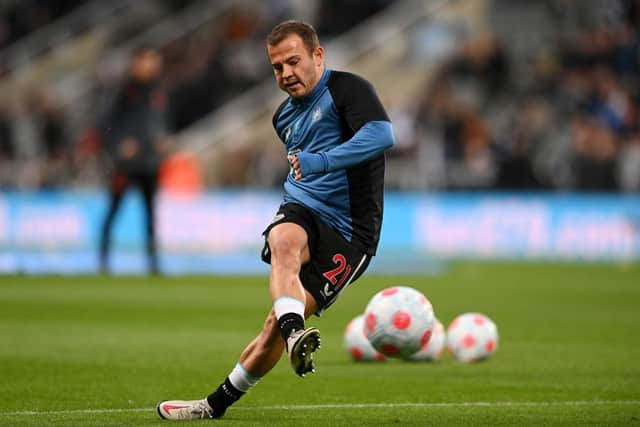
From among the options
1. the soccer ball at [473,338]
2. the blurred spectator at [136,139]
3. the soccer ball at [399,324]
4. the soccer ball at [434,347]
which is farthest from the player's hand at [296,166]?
the blurred spectator at [136,139]

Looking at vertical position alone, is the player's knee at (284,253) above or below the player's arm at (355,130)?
below

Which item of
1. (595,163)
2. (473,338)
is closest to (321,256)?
(473,338)

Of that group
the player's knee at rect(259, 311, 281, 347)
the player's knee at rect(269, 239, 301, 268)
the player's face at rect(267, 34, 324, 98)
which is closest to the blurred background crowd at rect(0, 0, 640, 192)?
the player's face at rect(267, 34, 324, 98)

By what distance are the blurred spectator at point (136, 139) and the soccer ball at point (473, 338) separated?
833cm

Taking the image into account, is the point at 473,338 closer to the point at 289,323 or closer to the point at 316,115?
the point at 316,115

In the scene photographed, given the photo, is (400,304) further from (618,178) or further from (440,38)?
(440,38)

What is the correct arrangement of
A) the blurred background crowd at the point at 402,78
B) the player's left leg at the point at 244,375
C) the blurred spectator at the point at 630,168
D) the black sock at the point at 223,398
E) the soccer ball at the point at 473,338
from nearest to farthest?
the player's left leg at the point at 244,375 < the black sock at the point at 223,398 < the soccer ball at the point at 473,338 < the blurred spectator at the point at 630,168 < the blurred background crowd at the point at 402,78

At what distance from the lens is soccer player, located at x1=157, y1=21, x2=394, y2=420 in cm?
642

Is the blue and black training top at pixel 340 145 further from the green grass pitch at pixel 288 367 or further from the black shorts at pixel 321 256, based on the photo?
the green grass pitch at pixel 288 367

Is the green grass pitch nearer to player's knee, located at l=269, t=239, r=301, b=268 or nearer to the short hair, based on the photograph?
player's knee, located at l=269, t=239, r=301, b=268

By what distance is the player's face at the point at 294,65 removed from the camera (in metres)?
6.56

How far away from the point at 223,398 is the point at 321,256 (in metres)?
0.85

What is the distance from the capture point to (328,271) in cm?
655

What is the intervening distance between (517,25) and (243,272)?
36.4ft
